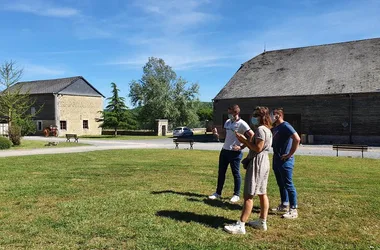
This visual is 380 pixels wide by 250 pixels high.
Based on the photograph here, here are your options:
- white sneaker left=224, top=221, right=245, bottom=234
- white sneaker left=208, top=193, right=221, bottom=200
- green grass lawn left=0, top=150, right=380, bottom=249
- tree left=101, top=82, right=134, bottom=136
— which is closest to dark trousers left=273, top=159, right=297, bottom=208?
green grass lawn left=0, top=150, right=380, bottom=249

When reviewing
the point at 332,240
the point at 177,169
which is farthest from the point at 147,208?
the point at 177,169

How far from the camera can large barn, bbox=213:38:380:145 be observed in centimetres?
2633

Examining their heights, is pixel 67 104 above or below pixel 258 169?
above

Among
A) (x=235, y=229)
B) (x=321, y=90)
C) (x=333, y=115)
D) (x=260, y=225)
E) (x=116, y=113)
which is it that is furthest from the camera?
(x=116, y=113)

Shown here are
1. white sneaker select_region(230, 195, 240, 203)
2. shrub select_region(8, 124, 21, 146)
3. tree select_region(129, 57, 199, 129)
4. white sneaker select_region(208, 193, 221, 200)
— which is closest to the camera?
white sneaker select_region(230, 195, 240, 203)

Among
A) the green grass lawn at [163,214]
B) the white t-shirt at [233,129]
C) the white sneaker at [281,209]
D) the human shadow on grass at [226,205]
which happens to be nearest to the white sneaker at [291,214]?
the green grass lawn at [163,214]

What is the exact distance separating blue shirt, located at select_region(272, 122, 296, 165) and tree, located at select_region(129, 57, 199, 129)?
4150 cm

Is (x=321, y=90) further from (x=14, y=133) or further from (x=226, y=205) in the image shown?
(x=226, y=205)

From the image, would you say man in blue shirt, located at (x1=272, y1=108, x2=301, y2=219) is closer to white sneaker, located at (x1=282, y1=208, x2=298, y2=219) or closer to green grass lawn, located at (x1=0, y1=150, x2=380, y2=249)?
white sneaker, located at (x1=282, y1=208, x2=298, y2=219)

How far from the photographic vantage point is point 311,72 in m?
29.9

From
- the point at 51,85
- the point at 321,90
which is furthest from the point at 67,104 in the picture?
the point at 321,90

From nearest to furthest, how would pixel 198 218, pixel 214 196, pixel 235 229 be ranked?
pixel 235 229 → pixel 198 218 → pixel 214 196

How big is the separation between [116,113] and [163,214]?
34790 millimetres

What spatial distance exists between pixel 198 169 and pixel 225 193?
3895mm
